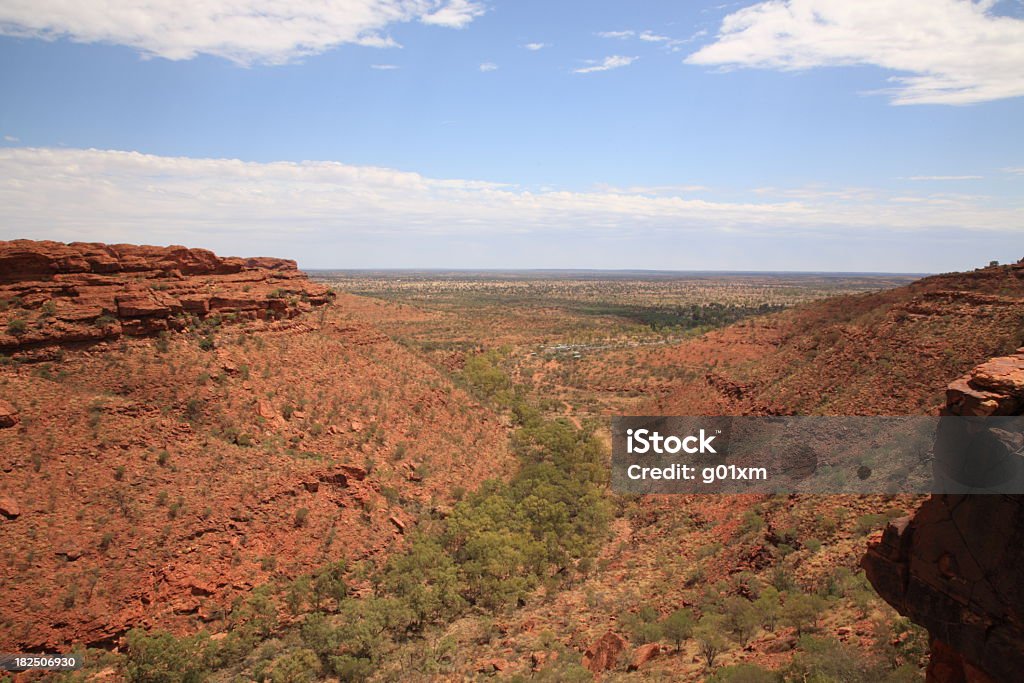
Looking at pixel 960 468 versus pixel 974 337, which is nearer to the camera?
pixel 960 468

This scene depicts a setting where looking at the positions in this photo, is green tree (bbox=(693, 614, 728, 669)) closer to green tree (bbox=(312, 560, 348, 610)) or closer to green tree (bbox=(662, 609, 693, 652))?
green tree (bbox=(662, 609, 693, 652))

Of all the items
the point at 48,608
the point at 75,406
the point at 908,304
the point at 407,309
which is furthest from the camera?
the point at 407,309

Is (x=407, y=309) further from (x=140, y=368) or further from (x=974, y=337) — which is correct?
(x=974, y=337)

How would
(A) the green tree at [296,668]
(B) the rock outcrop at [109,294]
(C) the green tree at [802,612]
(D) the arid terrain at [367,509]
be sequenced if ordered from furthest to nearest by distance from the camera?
(B) the rock outcrop at [109,294]
(A) the green tree at [296,668]
(D) the arid terrain at [367,509]
(C) the green tree at [802,612]

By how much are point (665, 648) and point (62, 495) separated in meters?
19.4

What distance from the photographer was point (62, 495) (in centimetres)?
1759

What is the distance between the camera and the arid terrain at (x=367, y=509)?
15.3 meters

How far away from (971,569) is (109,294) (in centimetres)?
3101

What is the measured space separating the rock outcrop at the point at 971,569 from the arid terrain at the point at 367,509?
297 mm

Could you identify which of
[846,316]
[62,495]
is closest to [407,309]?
[846,316]

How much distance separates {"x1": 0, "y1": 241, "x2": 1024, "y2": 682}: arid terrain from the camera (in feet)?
50.1

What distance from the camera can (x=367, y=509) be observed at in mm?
22828

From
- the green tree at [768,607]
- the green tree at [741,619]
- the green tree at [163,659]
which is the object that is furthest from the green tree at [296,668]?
the green tree at [768,607]

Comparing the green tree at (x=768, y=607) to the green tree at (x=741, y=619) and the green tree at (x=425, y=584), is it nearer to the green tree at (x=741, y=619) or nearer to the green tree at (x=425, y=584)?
the green tree at (x=741, y=619)
